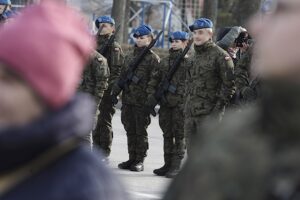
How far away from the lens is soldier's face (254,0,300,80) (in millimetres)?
1703

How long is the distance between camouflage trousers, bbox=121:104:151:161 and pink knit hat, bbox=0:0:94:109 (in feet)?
30.2

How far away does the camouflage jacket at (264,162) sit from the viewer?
5.51 ft

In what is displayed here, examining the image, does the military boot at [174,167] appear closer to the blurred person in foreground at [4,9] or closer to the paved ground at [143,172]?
the paved ground at [143,172]

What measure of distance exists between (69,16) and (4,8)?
37.3ft

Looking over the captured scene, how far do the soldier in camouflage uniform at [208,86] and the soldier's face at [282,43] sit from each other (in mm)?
8262

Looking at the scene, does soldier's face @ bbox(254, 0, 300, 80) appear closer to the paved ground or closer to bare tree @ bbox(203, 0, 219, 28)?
the paved ground

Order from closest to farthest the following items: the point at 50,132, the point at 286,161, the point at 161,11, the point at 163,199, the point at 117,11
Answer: the point at 286,161, the point at 163,199, the point at 50,132, the point at 117,11, the point at 161,11

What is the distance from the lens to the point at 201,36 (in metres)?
10.4

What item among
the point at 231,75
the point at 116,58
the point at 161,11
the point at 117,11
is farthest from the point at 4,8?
the point at 161,11

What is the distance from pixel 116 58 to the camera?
1202cm

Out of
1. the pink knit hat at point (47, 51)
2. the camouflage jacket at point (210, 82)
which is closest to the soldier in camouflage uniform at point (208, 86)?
the camouflage jacket at point (210, 82)

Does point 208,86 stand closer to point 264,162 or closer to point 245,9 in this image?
point 264,162

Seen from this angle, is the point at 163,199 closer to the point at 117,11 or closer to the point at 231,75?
the point at 231,75

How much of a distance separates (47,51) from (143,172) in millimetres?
9207
